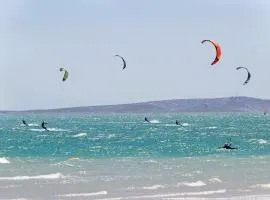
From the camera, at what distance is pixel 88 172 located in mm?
33750

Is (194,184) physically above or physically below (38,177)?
below

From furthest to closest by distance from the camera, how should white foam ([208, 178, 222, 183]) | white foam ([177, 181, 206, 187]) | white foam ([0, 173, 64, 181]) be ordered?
white foam ([0, 173, 64, 181]) → white foam ([208, 178, 222, 183]) → white foam ([177, 181, 206, 187])

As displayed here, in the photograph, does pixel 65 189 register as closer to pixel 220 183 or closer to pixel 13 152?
pixel 220 183

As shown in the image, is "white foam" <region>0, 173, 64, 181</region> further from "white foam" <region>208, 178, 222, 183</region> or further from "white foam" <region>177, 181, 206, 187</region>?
"white foam" <region>208, 178, 222, 183</region>

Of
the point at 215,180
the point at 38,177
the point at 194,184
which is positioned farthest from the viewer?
the point at 38,177

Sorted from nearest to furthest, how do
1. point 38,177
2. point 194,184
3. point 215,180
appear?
point 194,184 < point 215,180 < point 38,177

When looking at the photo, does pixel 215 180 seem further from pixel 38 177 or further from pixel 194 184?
A: pixel 38 177

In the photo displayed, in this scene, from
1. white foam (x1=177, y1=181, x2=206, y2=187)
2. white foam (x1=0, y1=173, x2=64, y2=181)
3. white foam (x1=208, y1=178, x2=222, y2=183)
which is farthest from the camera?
white foam (x1=0, y1=173, x2=64, y2=181)

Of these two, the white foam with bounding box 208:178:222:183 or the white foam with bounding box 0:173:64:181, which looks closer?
the white foam with bounding box 208:178:222:183

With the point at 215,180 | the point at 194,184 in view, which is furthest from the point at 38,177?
the point at 215,180

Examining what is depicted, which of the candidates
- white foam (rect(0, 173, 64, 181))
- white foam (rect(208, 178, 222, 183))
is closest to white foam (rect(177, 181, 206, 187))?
white foam (rect(208, 178, 222, 183))

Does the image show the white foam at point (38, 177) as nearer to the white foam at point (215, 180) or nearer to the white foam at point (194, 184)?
the white foam at point (194, 184)

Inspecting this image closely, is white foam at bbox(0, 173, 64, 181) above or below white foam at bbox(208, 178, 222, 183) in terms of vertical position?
above

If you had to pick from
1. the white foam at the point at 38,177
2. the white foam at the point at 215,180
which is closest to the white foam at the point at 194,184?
the white foam at the point at 215,180
